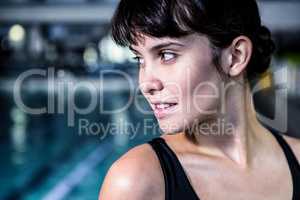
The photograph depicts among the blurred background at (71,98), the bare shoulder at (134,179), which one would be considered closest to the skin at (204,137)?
the bare shoulder at (134,179)

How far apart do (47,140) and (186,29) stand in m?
6.12

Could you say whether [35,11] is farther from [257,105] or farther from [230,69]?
[230,69]

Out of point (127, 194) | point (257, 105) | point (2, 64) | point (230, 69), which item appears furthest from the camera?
point (2, 64)

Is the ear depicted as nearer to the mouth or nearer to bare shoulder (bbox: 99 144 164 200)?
the mouth

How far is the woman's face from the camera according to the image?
964mm

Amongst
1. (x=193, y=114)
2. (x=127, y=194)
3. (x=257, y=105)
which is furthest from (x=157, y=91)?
(x=257, y=105)

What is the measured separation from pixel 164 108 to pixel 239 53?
211 millimetres

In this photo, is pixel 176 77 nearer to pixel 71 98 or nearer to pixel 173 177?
pixel 173 177

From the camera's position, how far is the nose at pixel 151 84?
0.98m

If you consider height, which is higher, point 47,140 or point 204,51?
point 204,51

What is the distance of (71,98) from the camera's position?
1220cm

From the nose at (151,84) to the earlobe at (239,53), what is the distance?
0.18 meters

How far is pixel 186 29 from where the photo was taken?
3.09ft

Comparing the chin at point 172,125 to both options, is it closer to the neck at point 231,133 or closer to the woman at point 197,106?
the woman at point 197,106
